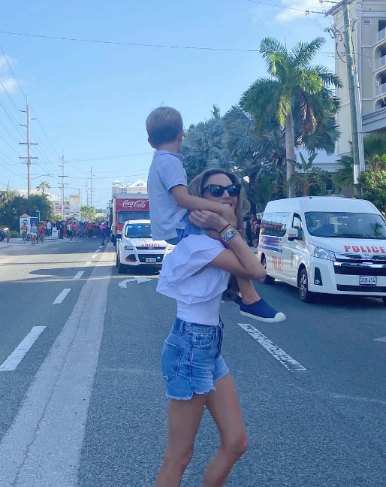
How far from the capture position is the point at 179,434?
2.98 m

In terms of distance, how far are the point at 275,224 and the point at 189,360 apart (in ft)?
44.8

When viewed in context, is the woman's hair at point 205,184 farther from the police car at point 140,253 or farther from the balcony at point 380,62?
the balcony at point 380,62

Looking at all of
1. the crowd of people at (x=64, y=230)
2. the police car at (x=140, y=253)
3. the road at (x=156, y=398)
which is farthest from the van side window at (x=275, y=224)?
the crowd of people at (x=64, y=230)

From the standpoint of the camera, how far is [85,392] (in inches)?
252

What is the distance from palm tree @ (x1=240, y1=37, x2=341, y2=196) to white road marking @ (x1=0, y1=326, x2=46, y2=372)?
2280 centimetres

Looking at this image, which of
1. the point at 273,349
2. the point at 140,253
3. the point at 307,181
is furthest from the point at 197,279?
the point at 307,181

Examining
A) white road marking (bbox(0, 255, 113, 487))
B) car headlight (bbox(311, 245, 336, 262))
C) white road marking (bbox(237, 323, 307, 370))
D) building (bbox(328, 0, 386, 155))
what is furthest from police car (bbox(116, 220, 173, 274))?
building (bbox(328, 0, 386, 155))

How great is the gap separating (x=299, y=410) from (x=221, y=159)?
39397 mm

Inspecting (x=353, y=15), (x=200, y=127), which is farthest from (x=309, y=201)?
(x=353, y=15)

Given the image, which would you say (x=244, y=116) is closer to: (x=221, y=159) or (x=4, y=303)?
(x=221, y=159)

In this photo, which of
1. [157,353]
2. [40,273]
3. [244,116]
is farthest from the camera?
[244,116]

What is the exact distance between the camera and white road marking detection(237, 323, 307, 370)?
7.74 m

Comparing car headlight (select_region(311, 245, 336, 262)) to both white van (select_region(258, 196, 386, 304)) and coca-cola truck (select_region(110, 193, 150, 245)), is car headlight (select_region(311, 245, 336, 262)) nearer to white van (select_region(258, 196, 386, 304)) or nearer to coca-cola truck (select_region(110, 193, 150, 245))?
white van (select_region(258, 196, 386, 304))

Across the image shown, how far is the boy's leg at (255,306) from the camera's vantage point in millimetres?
3016
